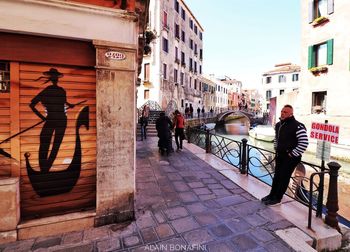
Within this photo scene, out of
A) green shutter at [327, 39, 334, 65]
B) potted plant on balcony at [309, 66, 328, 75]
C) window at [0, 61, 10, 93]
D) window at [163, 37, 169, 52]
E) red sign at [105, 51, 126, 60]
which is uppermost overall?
window at [163, 37, 169, 52]

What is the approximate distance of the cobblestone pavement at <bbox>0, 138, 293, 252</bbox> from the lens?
285 cm

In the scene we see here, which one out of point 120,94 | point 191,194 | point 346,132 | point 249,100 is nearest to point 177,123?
point 191,194

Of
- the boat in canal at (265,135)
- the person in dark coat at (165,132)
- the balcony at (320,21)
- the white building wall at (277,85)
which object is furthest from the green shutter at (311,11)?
the white building wall at (277,85)

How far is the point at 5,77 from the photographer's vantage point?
295 centimetres

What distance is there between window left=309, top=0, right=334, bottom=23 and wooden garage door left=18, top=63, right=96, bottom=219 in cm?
1655

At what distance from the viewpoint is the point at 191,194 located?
15.1 ft

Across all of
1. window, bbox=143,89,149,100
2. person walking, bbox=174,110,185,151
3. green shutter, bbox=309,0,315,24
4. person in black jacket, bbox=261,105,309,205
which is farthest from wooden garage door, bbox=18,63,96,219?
window, bbox=143,89,149,100

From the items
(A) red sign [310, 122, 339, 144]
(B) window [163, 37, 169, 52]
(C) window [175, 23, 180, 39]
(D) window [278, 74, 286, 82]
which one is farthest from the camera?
(D) window [278, 74, 286, 82]

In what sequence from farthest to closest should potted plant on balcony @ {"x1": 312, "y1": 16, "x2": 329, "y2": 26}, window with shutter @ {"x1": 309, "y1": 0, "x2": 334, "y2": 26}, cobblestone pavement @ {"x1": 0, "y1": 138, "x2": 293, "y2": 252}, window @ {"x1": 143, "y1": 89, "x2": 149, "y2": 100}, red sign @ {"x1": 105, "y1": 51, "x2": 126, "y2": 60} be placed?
window @ {"x1": 143, "y1": 89, "x2": 149, "y2": 100}
potted plant on balcony @ {"x1": 312, "y1": 16, "x2": 329, "y2": 26}
window with shutter @ {"x1": 309, "y1": 0, "x2": 334, "y2": 26}
red sign @ {"x1": 105, "y1": 51, "x2": 126, "y2": 60}
cobblestone pavement @ {"x1": 0, "y1": 138, "x2": 293, "y2": 252}

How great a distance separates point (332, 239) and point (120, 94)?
4.02 metres

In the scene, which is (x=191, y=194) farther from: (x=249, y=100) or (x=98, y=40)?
(x=249, y=100)

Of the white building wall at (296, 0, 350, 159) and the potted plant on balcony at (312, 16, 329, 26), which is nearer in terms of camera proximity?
the white building wall at (296, 0, 350, 159)

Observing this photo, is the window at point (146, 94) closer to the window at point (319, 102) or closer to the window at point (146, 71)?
the window at point (146, 71)

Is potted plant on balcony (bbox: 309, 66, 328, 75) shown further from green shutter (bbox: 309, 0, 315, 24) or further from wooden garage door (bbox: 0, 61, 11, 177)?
wooden garage door (bbox: 0, 61, 11, 177)
